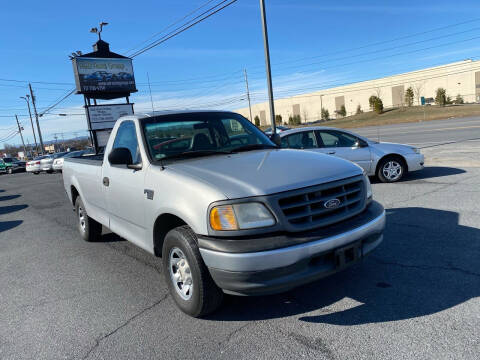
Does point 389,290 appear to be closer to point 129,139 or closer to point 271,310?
point 271,310

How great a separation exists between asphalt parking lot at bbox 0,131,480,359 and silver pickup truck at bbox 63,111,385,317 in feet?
1.34

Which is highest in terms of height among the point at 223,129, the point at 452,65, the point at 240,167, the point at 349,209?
the point at 452,65

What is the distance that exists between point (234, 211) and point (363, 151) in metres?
6.82

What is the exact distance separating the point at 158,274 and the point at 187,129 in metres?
1.79

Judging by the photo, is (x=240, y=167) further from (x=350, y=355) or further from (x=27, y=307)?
(x=27, y=307)

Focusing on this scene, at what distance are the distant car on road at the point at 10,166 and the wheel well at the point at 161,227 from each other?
39.9m

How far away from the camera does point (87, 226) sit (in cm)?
596

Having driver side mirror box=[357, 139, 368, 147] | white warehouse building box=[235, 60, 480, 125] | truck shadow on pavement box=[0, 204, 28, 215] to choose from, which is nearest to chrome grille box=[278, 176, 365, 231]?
driver side mirror box=[357, 139, 368, 147]

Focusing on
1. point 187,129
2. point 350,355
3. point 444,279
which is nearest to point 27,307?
point 187,129

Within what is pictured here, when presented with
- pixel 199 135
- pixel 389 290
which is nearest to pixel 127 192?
pixel 199 135

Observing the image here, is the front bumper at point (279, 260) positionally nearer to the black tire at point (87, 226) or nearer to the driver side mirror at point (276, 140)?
the driver side mirror at point (276, 140)

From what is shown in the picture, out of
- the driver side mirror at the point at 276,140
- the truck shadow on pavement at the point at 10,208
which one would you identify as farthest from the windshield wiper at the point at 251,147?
the truck shadow on pavement at the point at 10,208

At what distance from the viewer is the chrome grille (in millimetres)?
2875

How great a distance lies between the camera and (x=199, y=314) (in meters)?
3.21
